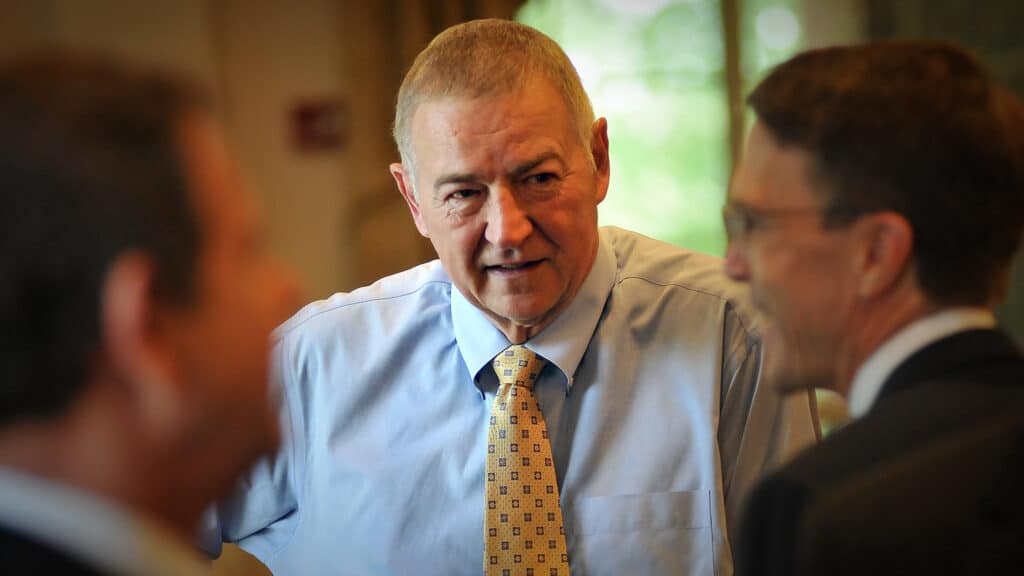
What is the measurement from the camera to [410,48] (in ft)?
13.8

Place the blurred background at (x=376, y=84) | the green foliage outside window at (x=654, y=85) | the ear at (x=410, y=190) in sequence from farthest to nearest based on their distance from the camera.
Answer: the green foliage outside window at (x=654, y=85) < the blurred background at (x=376, y=84) < the ear at (x=410, y=190)

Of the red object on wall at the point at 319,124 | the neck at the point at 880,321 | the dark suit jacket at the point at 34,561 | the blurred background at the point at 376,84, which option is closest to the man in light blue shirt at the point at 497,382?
the neck at the point at 880,321

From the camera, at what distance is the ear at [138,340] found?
797 mm

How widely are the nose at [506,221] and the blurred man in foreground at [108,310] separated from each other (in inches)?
30.9

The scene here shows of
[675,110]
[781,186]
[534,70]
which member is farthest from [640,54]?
[781,186]

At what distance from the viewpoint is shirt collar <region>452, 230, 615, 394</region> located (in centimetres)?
174

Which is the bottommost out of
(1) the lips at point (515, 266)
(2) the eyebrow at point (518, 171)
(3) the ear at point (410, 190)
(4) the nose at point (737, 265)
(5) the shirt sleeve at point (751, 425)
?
(5) the shirt sleeve at point (751, 425)

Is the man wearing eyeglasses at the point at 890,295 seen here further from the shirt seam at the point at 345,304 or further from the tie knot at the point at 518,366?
the shirt seam at the point at 345,304

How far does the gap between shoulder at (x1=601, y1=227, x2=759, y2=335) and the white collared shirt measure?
1.19m

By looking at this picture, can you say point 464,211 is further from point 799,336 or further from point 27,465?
point 27,465

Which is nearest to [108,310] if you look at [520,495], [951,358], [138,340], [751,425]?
[138,340]

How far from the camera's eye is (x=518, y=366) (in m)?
1.72

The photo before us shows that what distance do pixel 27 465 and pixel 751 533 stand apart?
0.68 metres

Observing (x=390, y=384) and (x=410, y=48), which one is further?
(x=410, y=48)
